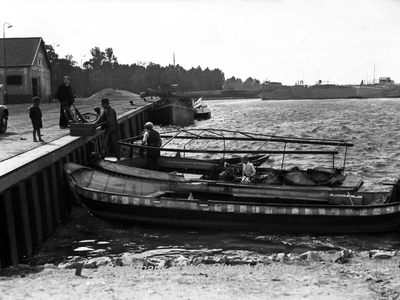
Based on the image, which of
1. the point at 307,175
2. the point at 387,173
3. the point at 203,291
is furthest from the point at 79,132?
the point at 387,173

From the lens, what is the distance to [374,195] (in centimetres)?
1591

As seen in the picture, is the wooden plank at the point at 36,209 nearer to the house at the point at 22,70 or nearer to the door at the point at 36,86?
the house at the point at 22,70

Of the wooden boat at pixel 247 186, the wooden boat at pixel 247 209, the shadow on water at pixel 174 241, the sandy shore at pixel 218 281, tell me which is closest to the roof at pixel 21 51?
the wooden boat at pixel 247 186

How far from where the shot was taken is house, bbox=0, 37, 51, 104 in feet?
192

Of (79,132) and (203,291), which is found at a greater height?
(79,132)

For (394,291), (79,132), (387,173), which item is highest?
(79,132)

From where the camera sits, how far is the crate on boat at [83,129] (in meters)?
19.1

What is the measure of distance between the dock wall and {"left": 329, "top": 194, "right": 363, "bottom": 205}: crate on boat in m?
8.26

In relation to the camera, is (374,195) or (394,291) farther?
(374,195)

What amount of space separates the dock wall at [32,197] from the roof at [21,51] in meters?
44.6

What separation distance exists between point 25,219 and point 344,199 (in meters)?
8.98

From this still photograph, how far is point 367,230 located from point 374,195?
1759 millimetres

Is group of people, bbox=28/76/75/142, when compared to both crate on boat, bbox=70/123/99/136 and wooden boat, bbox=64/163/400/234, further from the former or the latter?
wooden boat, bbox=64/163/400/234

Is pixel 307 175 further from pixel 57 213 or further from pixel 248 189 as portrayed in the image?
pixel 57 213
